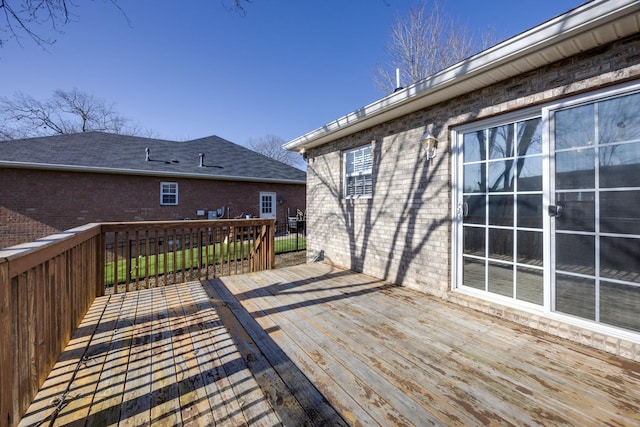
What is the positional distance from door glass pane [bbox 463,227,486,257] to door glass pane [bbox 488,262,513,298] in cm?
20

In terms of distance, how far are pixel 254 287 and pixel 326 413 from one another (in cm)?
266

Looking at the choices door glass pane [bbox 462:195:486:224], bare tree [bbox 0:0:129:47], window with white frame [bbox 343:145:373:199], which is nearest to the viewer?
bare tree [bbox 0:0:129:47]

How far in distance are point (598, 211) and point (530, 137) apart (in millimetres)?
917

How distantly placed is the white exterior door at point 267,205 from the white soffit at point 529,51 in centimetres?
1055

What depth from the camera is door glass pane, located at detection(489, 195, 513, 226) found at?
2.89 m

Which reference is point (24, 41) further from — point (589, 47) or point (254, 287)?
point (589, 47)

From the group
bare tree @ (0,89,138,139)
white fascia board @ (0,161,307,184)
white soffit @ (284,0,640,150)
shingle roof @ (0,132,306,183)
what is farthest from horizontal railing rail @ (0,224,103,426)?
bare tree @ (0,89,138,139)

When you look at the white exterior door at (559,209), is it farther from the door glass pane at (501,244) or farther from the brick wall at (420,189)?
the brick wall at (420,189)

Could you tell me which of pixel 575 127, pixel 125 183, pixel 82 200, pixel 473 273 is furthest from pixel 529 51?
pixel 82 200

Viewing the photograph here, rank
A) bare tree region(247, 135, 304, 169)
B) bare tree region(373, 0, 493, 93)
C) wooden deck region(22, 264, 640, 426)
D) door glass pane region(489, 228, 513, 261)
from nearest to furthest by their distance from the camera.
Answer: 1. wooden deck region(22, 264, 640, 426)
2. door glass pane region(489, 228, 513, 261)
3. bare tree region(373, 0, 493, 93)
4. bare tree region(247, 135, 304, 169)

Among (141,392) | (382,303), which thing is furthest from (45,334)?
(382,303)

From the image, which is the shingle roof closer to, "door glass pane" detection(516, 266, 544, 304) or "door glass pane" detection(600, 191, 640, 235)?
"door glass pane" detection(516, 266, 544, 304)

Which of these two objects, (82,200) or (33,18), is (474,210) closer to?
(33,18)

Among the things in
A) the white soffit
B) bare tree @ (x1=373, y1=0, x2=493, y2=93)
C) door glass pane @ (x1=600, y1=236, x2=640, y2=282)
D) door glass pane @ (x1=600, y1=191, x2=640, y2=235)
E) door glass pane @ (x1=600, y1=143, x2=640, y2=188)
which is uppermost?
bare tree @ (x1=373, y1=0, x2=493, y2=93)
